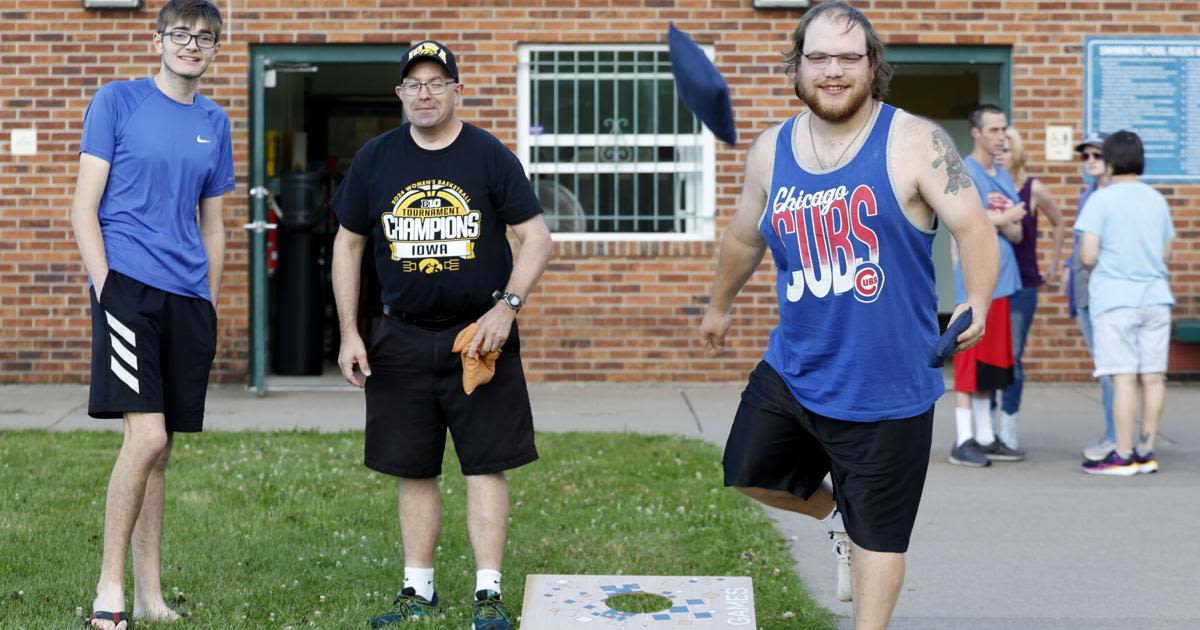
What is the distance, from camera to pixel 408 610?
4746 mm

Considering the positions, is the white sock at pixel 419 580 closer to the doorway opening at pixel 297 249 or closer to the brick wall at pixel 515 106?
the brick wall at pixel 515 106

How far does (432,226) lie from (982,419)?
4265 millimetres

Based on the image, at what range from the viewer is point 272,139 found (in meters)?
11.3

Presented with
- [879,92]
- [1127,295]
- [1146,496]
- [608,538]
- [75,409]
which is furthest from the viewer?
[75,409]

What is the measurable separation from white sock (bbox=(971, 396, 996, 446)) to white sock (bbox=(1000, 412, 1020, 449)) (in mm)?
166

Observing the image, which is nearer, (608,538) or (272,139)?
(608,538)

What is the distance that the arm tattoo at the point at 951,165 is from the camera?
12.6ft

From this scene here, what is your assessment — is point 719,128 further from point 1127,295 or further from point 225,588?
point 1127,295

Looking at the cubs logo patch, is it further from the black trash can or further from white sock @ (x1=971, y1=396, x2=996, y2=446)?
the black trash can

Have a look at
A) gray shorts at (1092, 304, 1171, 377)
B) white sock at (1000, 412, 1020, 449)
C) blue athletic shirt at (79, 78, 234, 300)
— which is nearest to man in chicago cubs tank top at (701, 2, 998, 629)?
blue athletic shirt at (79, 78, 234, 300)

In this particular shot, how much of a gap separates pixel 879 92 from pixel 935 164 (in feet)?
1.15

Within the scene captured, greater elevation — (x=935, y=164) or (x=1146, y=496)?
(x=935, y=164)

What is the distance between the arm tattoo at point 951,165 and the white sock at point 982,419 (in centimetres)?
419

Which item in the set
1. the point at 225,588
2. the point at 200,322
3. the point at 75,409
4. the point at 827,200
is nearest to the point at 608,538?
the point at 225,588
